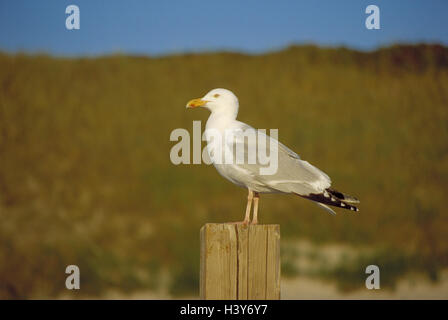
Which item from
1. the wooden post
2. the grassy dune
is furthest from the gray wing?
the grassy dune

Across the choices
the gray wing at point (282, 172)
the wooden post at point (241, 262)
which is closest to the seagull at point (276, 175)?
the gray wing at point (282, 172)

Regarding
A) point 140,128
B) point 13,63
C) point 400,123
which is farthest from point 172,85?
point 400,123

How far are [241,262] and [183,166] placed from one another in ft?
24.8

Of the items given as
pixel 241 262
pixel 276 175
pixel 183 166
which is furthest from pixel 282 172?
pixel 183 166

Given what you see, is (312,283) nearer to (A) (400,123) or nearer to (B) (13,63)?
(A) (400,123)

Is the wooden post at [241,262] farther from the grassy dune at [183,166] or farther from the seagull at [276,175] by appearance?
the grassy dune at [183,166]

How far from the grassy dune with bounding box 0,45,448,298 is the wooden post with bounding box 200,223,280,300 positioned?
5.67 m

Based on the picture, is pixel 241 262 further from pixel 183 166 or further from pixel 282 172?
pixel 183 166

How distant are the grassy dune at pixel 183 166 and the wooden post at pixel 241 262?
223 inches

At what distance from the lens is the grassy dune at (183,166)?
29.8 ft

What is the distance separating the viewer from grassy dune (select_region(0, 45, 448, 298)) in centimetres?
909

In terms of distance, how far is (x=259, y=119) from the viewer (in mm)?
12719

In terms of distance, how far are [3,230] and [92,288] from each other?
2029 mm
